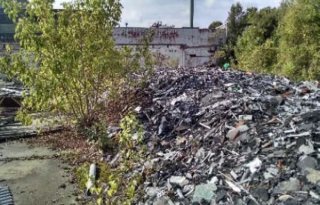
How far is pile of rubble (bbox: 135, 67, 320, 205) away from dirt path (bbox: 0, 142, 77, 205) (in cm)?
150

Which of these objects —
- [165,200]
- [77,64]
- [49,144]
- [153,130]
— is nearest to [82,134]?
[49,144]

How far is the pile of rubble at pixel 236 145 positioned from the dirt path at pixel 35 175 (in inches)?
58.9

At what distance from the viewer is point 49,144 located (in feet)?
30.8

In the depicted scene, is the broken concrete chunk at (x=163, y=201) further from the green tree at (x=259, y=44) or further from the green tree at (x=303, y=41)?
the green tree at (x=259, y=44)

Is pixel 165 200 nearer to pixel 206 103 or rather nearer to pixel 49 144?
pixel 206 103

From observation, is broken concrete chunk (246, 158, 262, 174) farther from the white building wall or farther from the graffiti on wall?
the graffiti on wall

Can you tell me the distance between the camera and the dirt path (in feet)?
20.3

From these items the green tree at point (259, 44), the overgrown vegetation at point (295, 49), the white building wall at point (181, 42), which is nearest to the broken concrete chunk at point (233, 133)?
the overgrown vegetation at point (295, 49)

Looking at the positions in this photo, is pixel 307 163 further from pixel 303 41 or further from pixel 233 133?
pixel 303 41

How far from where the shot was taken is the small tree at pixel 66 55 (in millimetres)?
8641

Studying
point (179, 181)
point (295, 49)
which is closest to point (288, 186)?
point (179, 181)

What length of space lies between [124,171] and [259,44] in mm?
16021

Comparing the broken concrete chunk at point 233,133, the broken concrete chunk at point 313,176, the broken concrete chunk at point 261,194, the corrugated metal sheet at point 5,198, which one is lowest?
the corrugated metal sheet at point 5,198

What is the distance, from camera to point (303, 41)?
49.8 ft
